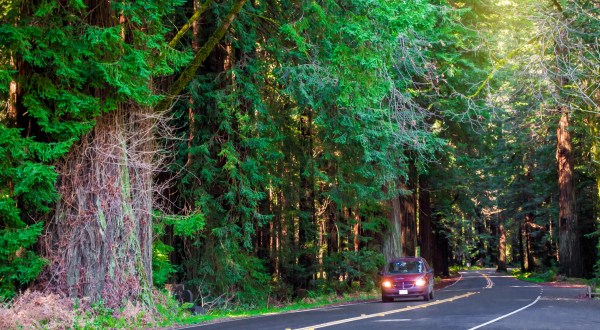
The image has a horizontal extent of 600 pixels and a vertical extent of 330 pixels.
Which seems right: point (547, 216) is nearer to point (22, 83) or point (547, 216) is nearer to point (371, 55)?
point (371, 55)

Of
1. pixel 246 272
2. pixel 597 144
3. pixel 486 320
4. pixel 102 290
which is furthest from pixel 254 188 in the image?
pixel 597 144

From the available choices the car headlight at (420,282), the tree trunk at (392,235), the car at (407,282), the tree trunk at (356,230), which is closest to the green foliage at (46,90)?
the car at (407,282)

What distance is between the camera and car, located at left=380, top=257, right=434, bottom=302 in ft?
83.3

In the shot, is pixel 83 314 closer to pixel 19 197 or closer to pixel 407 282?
pixel 19 197

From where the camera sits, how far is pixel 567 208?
42.2 metres

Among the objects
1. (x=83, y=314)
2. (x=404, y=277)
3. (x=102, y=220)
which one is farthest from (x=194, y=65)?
(x=404, y=277)

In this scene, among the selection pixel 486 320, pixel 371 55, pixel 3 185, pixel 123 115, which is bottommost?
pixel 486 320

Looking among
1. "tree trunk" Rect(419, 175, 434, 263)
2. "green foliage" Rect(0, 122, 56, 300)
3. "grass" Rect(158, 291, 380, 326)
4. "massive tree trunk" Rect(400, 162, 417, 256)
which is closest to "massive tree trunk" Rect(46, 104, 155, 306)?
"green foliage" Rect(0, 122, 56, 300)

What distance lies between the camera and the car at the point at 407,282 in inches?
999

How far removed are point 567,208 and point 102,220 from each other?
33.2m

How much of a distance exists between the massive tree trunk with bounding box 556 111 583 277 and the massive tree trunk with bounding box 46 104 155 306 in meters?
31.2

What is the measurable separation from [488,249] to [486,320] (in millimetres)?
107209

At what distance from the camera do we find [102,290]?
15.9 metres

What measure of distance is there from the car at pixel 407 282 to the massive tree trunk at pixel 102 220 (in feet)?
36.6
